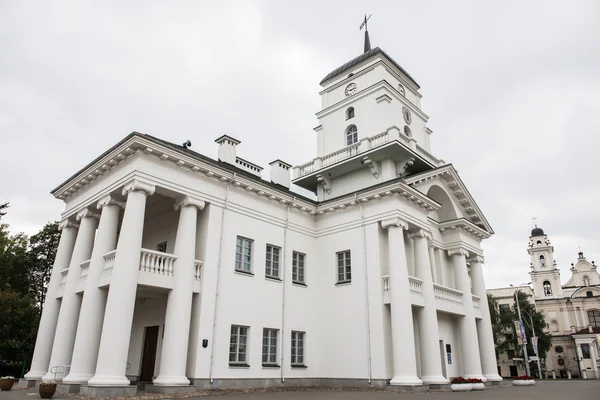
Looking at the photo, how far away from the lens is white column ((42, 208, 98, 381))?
1606 cm

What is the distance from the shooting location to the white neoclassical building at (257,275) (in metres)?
14.7

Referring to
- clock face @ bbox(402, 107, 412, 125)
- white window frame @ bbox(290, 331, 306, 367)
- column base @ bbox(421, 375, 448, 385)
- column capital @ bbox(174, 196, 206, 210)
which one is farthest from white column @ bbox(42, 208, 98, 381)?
clock face @ bbox(402, 107, 412, 125)

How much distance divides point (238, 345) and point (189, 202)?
5.89 meters

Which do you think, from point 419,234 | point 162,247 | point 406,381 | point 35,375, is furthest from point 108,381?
point 419,234

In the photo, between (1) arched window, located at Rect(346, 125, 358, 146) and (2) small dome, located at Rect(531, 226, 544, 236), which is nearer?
(1) arched window, located at Rect(346, 125, 358, 146)

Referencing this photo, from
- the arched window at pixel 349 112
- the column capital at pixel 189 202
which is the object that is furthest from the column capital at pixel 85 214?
the arched window at pixel 349 112

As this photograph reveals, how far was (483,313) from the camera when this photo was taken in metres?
24.6

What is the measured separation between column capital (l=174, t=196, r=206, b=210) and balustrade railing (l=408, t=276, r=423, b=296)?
372 inches

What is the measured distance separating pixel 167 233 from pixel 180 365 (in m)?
6.46

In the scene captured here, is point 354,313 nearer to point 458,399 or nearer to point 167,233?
point 458,399

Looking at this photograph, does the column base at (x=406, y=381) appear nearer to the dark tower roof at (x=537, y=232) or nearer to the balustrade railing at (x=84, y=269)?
the balustrade railing at (x=84, y=269)

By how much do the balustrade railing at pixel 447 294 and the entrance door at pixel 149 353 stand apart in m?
12.9

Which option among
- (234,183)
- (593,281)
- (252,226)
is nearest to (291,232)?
(252,226)

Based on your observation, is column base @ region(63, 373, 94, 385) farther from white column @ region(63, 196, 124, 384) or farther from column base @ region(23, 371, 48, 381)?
column base @ region(23, 371, 48, 381)
